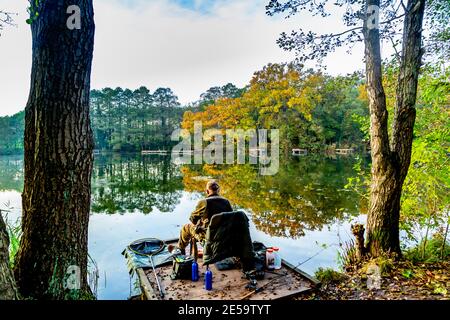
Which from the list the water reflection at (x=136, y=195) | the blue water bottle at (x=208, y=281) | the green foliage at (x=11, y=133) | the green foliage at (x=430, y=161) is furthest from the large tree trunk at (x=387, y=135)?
the green foliage at (x=11, y=133)

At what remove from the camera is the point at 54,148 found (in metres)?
2.06

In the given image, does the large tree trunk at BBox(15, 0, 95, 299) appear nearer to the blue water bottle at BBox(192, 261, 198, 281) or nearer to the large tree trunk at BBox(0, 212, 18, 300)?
the large tree trunk at BBox(0, 212, 18, 300)

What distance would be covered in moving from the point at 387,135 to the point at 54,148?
3954 millimetres

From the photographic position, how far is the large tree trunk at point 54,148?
2039 mm

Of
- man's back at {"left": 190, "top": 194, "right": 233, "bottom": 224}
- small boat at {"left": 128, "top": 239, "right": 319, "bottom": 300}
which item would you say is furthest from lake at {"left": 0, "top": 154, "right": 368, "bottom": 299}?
man's back at {"left": 190, "top": 194, "right": 233, "bottom": 224}

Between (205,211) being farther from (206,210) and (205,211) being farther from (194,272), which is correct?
(194,272)

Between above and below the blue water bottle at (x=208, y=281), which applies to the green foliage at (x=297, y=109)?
above

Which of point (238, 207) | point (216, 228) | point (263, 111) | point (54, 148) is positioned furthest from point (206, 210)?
point (263, 111)

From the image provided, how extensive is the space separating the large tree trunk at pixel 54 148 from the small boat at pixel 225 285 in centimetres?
118

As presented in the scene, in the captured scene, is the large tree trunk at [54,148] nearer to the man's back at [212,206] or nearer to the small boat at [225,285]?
the small boat at [225,285]

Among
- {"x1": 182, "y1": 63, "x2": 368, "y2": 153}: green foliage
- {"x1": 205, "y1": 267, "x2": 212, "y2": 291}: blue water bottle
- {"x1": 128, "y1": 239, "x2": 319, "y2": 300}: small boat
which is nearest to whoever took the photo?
{"x1": 128, "y1": 239, "x2": 319, "y2": 300}: small boat

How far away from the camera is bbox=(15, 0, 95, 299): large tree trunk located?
2.04 m

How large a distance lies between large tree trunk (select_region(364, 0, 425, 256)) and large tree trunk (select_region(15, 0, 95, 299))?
11.8 ft

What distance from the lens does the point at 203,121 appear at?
33500 millimetres
